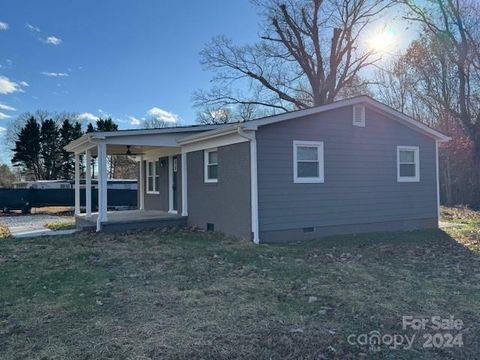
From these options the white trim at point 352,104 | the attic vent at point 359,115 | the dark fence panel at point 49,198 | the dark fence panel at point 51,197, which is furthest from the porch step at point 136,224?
the dark fence panel at point 51,197

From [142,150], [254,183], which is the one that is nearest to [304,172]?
[254,183]

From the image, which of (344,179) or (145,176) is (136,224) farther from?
(344,179)

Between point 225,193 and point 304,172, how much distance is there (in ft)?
7.21

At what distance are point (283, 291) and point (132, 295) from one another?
2.04 meters

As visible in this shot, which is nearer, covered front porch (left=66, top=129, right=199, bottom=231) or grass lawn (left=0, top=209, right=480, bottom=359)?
grass lawn (left=0, top=209, right=480, bottom=359)

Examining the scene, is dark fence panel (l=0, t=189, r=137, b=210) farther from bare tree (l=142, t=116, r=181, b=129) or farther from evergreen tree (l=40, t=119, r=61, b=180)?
bare tree (l=142, t=116, r=181, b=129)

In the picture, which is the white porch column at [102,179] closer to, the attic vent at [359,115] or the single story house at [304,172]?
the single story house at [304,172]

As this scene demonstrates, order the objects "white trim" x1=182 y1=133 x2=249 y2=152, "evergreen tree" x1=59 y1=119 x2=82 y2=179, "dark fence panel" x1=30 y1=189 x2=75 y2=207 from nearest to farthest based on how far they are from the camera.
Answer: "white trim" x1=182 y1=133 x2=249 y2=152 → "dark fence panel" x1=30 y1=189 x2=75 y2=207 → "evergreen tree" x1=59 y1=119 x2=82 y2=179

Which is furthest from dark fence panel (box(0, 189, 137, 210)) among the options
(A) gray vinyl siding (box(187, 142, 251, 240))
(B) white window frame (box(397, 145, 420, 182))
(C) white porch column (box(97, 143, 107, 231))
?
(B) white window frame (box(397, 145, 420, 182))

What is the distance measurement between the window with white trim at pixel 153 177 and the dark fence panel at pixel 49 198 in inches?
296

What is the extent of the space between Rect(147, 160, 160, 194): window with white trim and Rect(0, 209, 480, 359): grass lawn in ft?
22.3

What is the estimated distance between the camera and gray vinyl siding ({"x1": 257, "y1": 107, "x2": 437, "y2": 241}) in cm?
960

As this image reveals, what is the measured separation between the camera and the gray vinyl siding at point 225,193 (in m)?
9.74

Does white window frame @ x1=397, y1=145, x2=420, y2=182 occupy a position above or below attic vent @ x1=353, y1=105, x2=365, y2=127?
below
